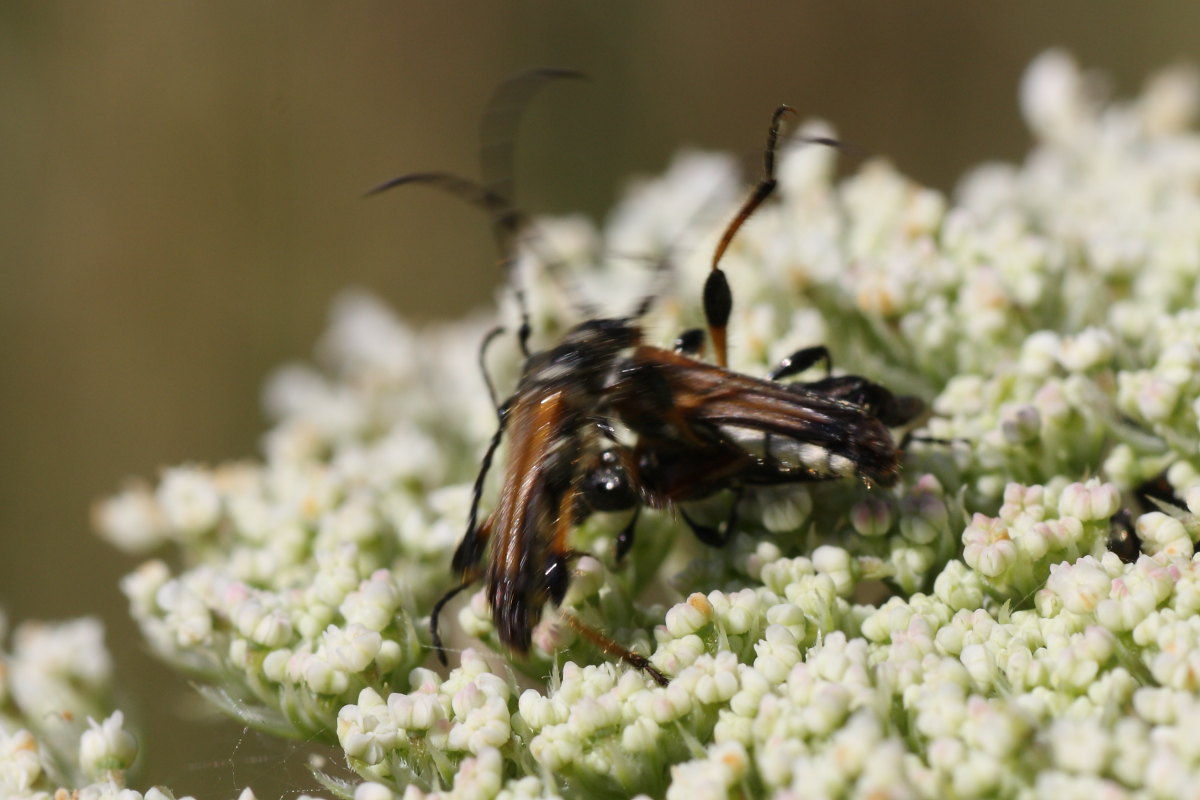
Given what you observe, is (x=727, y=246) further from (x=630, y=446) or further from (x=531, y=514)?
(x=531, y=514)

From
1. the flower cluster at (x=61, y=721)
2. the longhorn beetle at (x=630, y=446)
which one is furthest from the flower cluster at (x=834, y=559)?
the flower cluster at (x=61, y=721)

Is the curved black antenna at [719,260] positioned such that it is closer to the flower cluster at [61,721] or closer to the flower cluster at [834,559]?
the flower cluster at [834,559]

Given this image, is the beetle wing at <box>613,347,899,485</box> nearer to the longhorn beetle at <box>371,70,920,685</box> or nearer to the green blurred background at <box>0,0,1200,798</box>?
the longhorn beetle at <box>371,70,920,685</box>

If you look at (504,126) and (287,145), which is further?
(287,145)

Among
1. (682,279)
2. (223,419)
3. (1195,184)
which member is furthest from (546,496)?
(223,419)

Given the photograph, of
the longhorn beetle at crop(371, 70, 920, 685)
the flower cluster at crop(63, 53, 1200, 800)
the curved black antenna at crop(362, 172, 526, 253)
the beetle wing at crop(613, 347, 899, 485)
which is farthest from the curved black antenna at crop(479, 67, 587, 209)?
the beetle wing at crop(613, 347, 899, 485)

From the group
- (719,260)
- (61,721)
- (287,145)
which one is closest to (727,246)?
(719,260)
